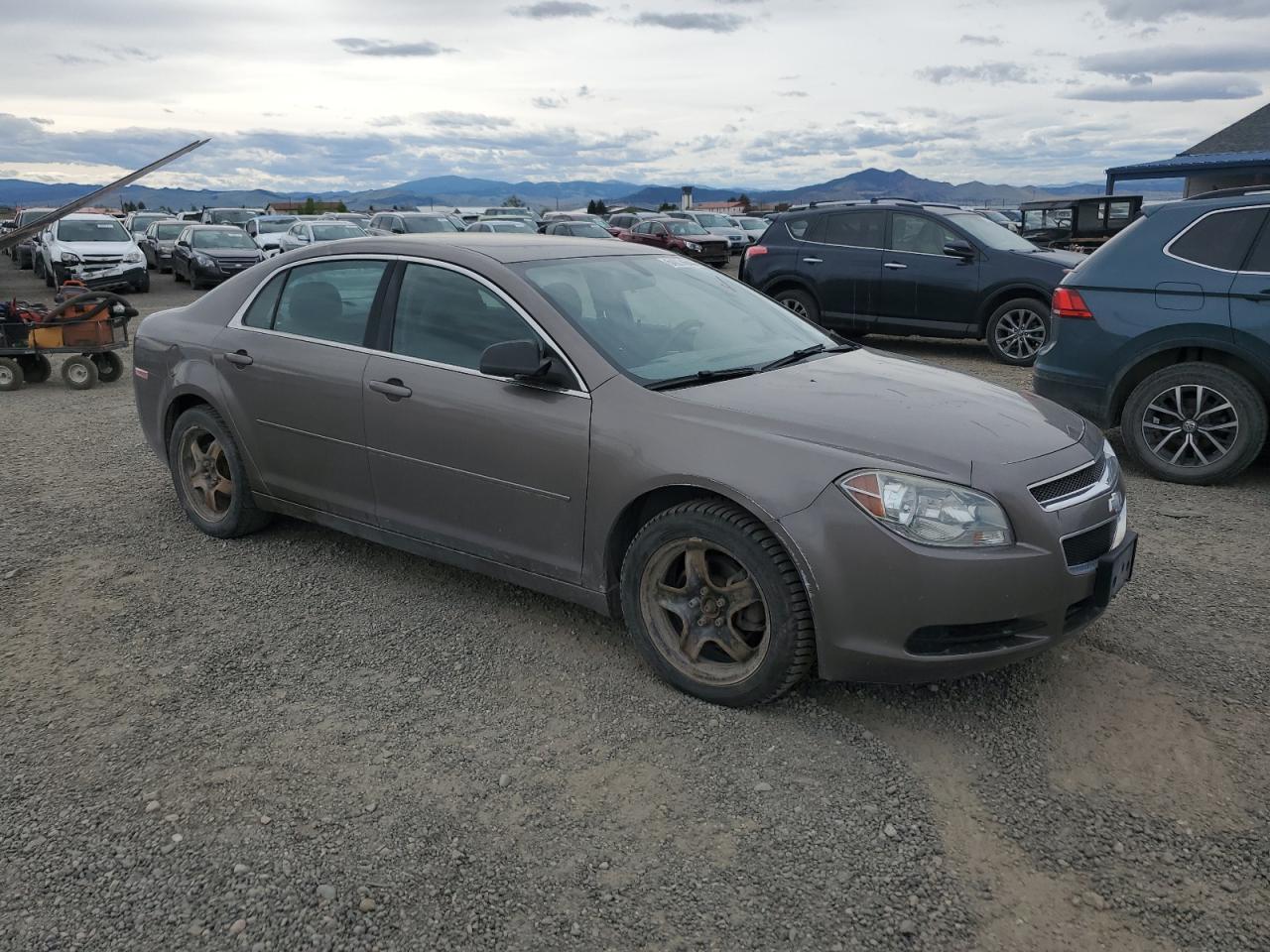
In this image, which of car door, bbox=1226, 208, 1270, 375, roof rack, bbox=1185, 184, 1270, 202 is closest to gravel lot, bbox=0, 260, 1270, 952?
car door, bbox=1226, 208, 1270, 375

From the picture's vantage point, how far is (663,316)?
4.29 metres

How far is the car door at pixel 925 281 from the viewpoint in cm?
1125

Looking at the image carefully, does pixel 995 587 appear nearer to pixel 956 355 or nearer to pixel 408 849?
pixel 408 849

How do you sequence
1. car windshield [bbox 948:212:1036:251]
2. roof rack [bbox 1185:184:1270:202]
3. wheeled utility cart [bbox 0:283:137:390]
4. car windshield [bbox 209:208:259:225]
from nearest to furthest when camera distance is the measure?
roof rack [bbox 1185:184:1270:202] → wheeled utility cart [bbox 0:283:137:390] → car windshield [bbox 948:212:1036:251] → car windshield [bbox 209:208:259:225]

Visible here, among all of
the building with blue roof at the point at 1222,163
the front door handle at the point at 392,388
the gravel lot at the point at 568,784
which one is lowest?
the gravel lot at the point at 568,784

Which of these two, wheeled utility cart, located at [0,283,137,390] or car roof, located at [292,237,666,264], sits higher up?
car roof, located at [292,237,666,264]

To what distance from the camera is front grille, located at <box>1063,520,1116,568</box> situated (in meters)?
3.32

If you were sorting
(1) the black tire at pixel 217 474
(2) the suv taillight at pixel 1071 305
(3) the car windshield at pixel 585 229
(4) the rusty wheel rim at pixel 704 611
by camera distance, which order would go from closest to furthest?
(4) the rusty wheel rim at pixel 704 611 < (1) the black tire at pixel 217 474 < (2) the suv taillight at pixel 1071 305 < (3) the car windshield at pixel 585 229

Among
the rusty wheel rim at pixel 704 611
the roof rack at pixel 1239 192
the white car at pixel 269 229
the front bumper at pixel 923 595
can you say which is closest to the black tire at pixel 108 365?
the rusty wheel rim at pixel 704 611

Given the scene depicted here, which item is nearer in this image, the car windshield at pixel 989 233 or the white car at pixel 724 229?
the car windshield at pixel 989 233

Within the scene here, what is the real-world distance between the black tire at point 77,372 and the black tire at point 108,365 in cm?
38

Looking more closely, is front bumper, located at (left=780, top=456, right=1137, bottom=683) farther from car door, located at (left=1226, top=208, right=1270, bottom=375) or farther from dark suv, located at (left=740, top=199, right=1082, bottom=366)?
dark suv, located at (left=740, top=199, right=1082, bottom=366)

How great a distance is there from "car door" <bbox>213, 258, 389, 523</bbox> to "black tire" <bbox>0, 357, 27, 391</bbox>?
659 centimetres

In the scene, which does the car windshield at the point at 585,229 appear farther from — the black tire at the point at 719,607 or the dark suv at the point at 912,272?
the black tire at the point at 719,607
